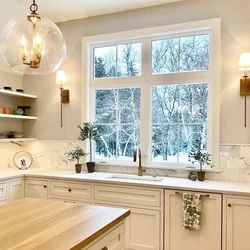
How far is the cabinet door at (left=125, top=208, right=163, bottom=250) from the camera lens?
9.23ft

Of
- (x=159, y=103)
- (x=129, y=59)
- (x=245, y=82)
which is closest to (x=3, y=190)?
(x=159, y=103)

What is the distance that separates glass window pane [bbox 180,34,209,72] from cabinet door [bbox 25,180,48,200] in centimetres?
229

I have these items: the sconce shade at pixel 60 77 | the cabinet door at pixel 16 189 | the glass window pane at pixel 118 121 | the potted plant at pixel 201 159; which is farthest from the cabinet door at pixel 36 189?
the potted plant at pixel 201 159

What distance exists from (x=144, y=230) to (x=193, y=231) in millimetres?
512

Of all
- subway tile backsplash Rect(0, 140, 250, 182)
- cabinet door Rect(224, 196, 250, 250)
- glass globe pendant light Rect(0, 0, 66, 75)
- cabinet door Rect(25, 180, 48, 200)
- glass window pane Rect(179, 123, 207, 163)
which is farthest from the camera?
cabinet door Rect(25, 180, 48, 200)

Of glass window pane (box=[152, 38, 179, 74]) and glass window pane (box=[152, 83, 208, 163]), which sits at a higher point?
glass window pane (box=[152, 38, 179, 74])

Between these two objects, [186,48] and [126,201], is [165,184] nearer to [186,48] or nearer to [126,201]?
[126,201]

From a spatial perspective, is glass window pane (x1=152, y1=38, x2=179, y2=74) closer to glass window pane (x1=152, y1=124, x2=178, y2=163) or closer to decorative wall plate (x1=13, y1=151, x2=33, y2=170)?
glass window pane (x1=152, y1=124, x2=178, y2=163)

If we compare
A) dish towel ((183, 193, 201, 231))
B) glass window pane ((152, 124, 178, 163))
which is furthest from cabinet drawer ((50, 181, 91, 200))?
dish towel ((183, 193, 201, 231))

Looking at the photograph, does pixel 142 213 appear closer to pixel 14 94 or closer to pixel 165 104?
pixel 165 104

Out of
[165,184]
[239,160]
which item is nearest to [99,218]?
[165,184]

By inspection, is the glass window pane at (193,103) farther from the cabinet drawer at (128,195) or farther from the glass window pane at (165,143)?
the cabinet drawer at (128,195)

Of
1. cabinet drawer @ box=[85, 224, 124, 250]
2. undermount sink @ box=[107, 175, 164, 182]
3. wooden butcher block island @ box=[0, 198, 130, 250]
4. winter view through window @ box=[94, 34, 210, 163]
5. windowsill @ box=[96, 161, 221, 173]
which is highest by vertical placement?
winter view through window @ box=[94, 34, 210, 163]

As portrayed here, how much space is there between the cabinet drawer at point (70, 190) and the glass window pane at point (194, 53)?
6.22 feet
